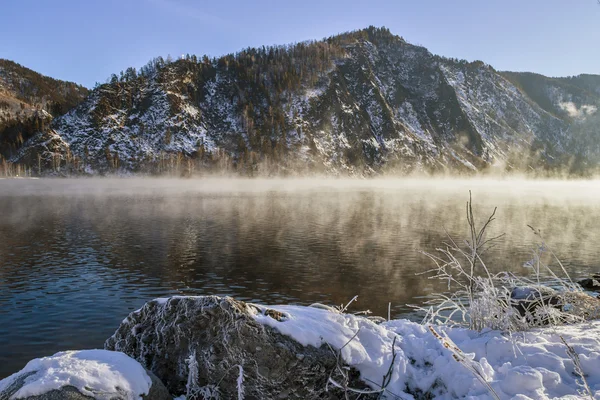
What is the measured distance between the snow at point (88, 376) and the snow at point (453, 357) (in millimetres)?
→ 2000

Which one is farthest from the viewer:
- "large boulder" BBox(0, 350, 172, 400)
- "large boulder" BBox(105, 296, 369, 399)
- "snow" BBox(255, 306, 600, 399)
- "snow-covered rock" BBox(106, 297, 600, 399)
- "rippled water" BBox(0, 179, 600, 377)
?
"rippled water" BBox(0, 179, 600, 377)

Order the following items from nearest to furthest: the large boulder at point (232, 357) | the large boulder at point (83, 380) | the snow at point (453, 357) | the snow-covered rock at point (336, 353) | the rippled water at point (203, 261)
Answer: the large boulder at point (83, 380)
the snow at point (453, 357)
the snow-covered rock at point (336, 353)
the large boulder at point (232, 357)
the rippled water at point (203, 261)

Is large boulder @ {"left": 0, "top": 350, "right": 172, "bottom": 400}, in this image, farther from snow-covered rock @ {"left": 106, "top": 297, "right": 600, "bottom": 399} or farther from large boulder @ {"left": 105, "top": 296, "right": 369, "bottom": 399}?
snow-covered rock @ {"left": 106, "top": 297, "right": 600, "bottom": 399}

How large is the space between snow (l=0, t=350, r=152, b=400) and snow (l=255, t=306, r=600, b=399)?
6.56ft

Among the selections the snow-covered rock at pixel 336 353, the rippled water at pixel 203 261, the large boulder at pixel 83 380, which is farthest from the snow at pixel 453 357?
the rippled water at pixel 203 261

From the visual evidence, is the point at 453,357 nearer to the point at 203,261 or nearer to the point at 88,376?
the point at 88,376

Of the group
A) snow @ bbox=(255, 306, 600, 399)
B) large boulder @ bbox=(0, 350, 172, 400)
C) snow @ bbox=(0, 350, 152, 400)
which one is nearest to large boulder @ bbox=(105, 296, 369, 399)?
snow @ bbox=(255, 306, 600, 399)

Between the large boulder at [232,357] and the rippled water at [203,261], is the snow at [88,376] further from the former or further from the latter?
the rippled water at [203,261]

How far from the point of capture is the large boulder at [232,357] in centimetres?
655

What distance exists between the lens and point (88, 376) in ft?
19.1

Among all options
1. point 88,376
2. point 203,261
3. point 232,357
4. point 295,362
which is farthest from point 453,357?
point 203,261

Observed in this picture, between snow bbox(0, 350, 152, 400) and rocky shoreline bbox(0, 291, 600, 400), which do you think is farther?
rocky shoreline bbox(0, 291, 600, 400)

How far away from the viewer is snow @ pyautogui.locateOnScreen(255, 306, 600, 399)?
19.1 ft

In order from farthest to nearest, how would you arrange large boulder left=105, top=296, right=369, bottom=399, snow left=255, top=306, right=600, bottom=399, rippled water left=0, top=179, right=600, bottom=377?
rippled water left=0, top=179, right=600, bottom=377 < large boulder left=105, top=296, right=369, bottom=399 < snow left=255, top=306, right=600, bottom=399
